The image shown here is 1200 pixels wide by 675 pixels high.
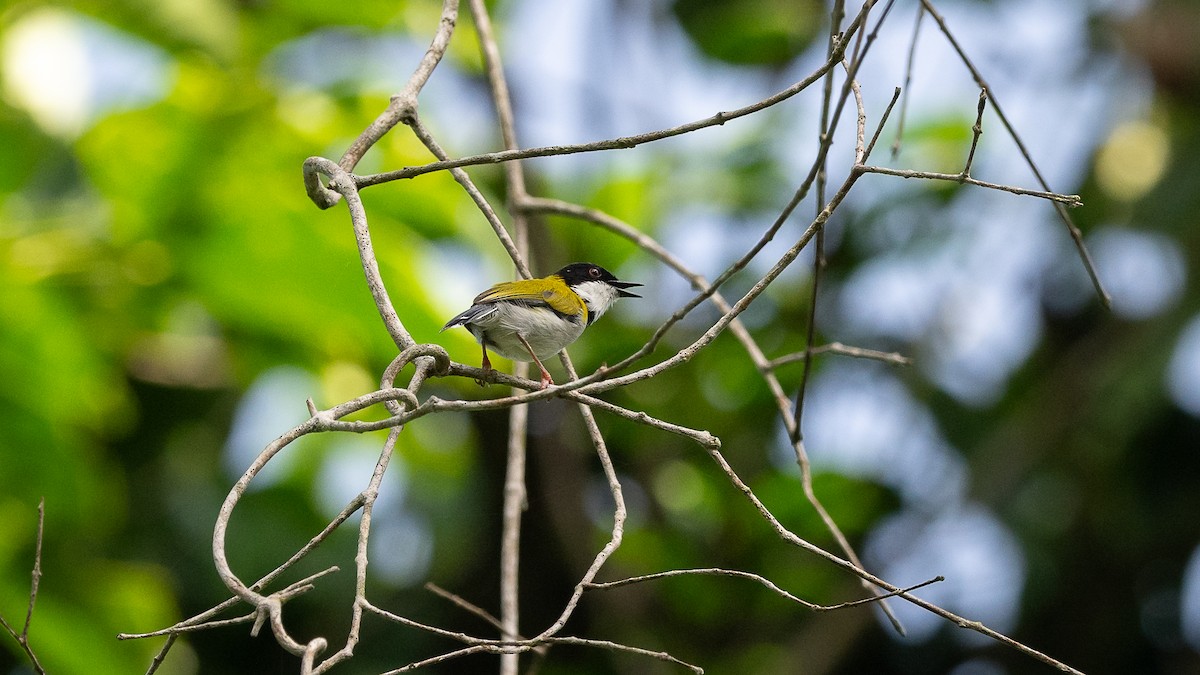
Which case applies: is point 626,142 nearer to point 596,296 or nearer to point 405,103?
point 405,103

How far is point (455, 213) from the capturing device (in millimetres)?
5293

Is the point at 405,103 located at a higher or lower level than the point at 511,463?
higher

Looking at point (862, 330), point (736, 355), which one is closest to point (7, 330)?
point (736, 355)

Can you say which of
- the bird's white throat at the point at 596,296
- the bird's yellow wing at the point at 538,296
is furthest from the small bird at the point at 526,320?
the bird's white throat at the point at 596,296

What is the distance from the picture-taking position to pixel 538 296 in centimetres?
357

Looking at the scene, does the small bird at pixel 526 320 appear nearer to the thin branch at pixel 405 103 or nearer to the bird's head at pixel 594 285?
the bird's head at pixel 594 285

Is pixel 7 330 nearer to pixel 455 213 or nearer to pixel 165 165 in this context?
pixel 165 165

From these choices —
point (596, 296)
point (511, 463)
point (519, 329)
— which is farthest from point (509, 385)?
point (596, 296)

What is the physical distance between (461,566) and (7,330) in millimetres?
2758

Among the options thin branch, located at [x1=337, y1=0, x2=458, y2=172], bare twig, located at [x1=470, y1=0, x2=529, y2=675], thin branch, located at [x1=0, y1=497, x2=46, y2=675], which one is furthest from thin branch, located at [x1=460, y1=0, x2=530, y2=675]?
thin branch, located at [x1=0, y1=497, x2=46, y2=675]

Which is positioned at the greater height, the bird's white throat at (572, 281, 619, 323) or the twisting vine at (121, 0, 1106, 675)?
the twisting vine at (121, 0, 1106, 675)

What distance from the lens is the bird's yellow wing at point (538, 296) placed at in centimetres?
346

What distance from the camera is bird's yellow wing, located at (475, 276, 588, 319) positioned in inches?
136

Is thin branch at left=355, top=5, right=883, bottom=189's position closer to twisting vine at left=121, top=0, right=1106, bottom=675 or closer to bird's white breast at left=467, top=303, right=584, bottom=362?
twisting vine at left=121, top=0, right=1106, bottom=675
